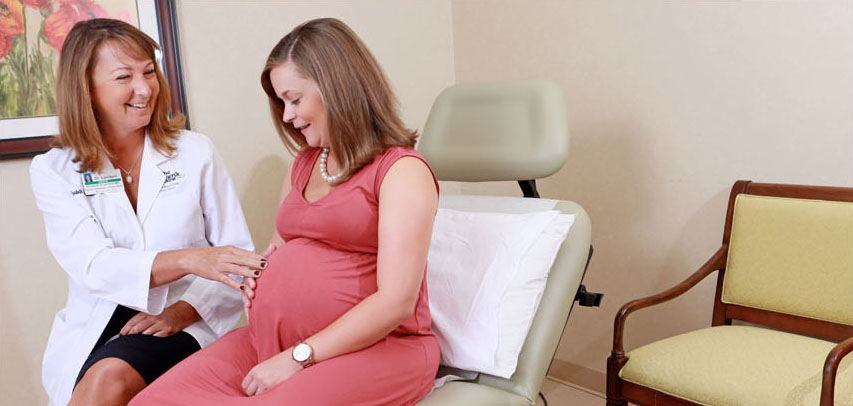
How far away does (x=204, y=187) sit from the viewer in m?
1.76

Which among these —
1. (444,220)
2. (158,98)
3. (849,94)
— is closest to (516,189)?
(444,220)

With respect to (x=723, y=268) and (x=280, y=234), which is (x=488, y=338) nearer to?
(x=280, y=234)

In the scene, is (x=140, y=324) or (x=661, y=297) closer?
(x=140, y=324)

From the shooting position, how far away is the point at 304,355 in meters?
1.27

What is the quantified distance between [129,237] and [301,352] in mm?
637

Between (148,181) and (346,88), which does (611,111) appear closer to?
(346,88)

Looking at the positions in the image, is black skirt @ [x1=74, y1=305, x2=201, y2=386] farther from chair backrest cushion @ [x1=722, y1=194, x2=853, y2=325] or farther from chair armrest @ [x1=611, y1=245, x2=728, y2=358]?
chair backrest cushion @ [x1=722, y1=194, x2=853, y2=325]

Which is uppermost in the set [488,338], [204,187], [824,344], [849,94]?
[849,94]

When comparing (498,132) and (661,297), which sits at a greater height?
(498,132)

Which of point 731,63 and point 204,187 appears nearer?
point 204,187

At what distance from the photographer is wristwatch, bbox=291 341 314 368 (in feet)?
4.16

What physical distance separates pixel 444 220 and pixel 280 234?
435 mm

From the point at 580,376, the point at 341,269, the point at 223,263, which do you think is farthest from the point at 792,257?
the point at 223,263

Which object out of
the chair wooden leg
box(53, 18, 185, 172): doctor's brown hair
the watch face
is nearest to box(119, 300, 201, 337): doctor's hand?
box(53, 18, 185, 172): doctor's brown hair
